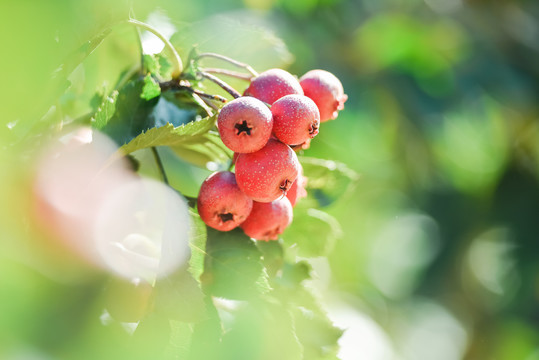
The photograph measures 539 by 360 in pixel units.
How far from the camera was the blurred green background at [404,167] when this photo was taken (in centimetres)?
66

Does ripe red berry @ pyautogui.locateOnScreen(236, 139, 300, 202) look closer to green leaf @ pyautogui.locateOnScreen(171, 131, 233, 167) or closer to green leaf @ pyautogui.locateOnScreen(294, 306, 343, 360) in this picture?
green leaf @ pyautogui.locateOnScreen(171, 131, 233, 167)

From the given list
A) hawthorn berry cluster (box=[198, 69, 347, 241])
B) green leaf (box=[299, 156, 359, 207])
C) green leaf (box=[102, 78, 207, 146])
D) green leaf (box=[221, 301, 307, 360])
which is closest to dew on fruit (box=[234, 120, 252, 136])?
hawthorn berry cluster (box=[198, 69, 347, 241])

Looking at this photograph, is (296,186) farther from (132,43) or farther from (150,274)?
(132,43)

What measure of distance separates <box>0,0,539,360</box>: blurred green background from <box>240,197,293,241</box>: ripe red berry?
227 millimetres

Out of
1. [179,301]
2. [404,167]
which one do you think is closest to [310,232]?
[179,301]

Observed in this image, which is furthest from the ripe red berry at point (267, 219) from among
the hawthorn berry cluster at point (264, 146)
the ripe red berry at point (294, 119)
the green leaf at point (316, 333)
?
the green leaf at point (316, 333)

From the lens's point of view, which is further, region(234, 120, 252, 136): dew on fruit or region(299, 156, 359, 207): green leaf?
region(299, 156, 359, 207): green leaf

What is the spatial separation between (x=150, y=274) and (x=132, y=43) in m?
0.44

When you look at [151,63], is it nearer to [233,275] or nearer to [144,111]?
[144,111]

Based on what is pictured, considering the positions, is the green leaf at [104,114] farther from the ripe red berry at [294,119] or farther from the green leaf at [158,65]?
the ripe red berry at [294,119]

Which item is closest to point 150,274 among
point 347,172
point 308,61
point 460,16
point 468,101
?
point 347,172

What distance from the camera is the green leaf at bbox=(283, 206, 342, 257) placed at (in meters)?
0.92

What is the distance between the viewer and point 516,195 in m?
2.80

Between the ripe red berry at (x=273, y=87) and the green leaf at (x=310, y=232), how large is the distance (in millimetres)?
312
